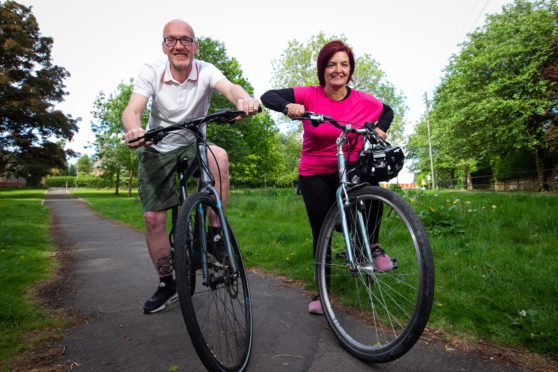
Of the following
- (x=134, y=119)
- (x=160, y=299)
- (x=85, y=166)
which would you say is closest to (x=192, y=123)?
(x=134, y=119)

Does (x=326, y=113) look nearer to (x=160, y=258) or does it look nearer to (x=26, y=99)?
(x=160, y=258)

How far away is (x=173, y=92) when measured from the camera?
2992mm

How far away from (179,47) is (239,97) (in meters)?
0.67

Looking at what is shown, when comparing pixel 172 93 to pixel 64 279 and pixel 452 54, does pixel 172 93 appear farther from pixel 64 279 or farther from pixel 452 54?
pixel 452 54

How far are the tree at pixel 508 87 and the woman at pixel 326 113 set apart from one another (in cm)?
2228

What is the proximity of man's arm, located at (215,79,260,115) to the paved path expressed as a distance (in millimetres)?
1594

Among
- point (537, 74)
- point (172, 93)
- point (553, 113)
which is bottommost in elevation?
point (172, 93)

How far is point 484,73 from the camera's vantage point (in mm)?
25828

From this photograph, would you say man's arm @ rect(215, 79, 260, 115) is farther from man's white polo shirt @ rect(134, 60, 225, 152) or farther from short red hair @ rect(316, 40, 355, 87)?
short red hair @ rect(316, 40, 355, 87)

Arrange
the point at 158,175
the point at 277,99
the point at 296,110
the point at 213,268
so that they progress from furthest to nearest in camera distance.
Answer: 1. the point at 158,175
2. the point at 277,99
3. the point at 296,110
4. the point at 213,268

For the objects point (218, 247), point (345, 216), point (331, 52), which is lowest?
point (218, 247)

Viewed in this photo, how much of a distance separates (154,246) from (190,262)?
3.52 ft

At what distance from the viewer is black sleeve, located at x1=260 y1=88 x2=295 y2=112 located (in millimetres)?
2861

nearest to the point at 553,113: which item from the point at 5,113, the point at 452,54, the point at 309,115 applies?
the point at 452,54
